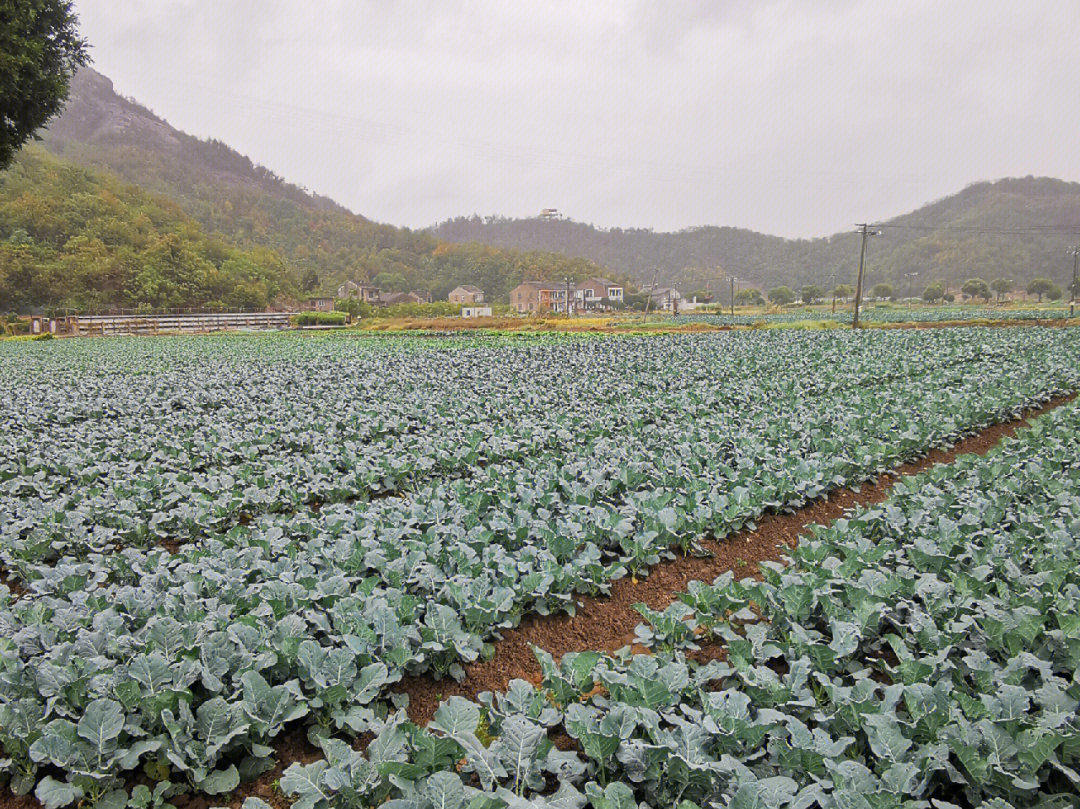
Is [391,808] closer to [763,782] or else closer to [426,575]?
[763,782]

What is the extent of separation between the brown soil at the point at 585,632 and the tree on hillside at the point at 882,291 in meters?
117

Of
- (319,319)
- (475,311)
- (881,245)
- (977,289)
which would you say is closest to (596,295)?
(475,311)

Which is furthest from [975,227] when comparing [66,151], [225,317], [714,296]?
[66,151]

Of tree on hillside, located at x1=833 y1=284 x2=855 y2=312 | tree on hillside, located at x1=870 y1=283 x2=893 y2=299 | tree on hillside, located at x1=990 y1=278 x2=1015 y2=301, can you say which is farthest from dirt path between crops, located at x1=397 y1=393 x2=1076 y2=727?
tree on hillside, located at x1=870 y1=283 x2=893 y2=299

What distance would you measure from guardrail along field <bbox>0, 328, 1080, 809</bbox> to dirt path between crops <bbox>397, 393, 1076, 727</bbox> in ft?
0.42

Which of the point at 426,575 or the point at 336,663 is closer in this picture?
the point at 336,663

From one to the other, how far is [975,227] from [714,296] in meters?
48.7

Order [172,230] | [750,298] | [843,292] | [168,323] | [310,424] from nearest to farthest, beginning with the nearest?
[310,424] < [168,323] < [172,230] < [843,292] < [750,298]

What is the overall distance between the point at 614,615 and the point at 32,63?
18.9m

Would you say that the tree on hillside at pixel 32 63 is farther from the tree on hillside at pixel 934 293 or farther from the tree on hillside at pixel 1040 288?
the tree on hillside at pixel 1040 288

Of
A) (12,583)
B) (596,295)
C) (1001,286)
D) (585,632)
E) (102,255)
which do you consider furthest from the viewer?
(596,295)

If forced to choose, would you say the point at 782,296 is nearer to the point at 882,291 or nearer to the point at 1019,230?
the point at 882,291

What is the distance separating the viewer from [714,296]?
123938 millimetres

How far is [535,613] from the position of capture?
4.46 meters
